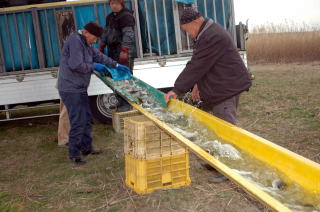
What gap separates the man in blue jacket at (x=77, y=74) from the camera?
5059 mm

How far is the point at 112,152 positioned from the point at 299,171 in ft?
12.9

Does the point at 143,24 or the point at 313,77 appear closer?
the point at 143,24

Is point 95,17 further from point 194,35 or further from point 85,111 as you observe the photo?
point 194,35

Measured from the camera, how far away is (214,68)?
4.27m

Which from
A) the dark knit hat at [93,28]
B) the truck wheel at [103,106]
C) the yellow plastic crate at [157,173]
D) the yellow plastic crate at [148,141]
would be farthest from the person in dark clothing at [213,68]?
the truck wheel at [103,106]

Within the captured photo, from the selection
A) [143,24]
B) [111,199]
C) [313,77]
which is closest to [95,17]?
[143,24]

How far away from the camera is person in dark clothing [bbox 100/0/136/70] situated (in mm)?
6312

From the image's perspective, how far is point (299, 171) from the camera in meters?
2.62

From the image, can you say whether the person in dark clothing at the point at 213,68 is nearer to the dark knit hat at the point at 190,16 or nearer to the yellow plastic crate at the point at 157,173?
the dark knit hat at the point at 190,16

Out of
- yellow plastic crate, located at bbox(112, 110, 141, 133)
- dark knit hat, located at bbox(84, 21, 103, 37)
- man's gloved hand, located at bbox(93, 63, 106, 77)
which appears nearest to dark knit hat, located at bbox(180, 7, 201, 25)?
dark knit hat, located at bbox(84, 21, 103, 37)

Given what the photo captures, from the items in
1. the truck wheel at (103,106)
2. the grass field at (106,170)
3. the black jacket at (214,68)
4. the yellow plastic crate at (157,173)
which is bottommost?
the grass field at (106,170)

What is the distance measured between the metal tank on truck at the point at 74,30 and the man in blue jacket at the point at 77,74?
6.72ft

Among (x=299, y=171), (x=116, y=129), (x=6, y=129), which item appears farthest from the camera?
(x=6, y=129)

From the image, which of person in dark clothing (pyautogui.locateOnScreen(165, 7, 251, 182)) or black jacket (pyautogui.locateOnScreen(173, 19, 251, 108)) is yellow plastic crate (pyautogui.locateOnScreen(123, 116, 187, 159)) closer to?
person in dark clothing (pyautogui.locateOnScreen(165, 7, 251, 182))
